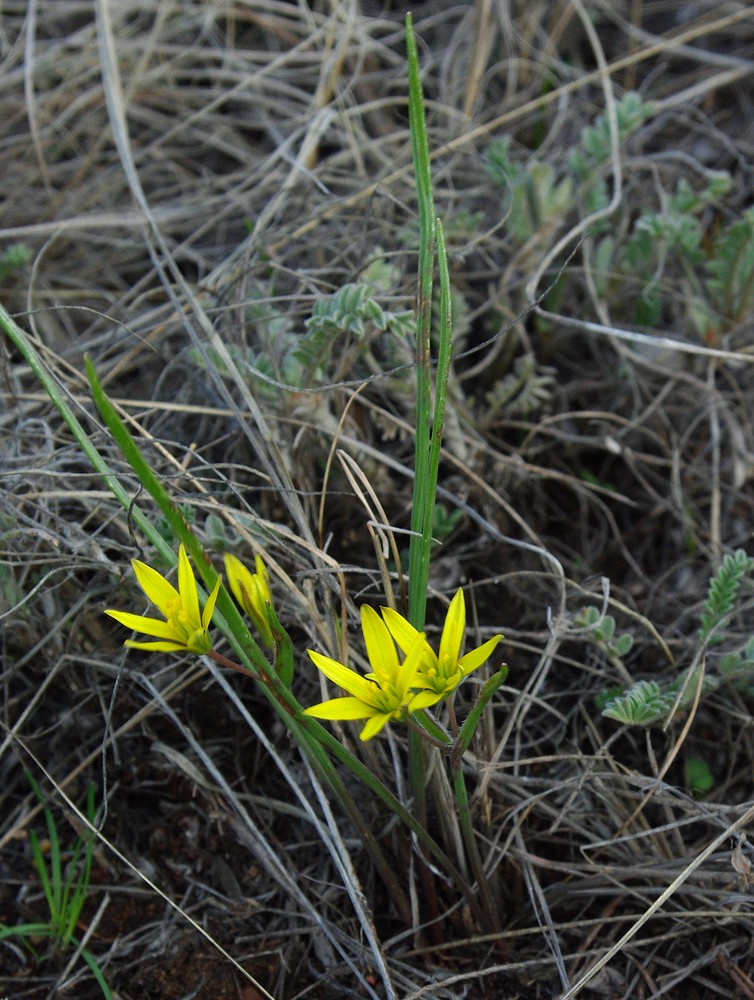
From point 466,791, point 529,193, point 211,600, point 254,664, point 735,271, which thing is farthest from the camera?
point 529,193

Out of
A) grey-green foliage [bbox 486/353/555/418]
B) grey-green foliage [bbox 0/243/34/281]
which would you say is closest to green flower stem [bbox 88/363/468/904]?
grey-green foliage [bbox 486/353/555/418]

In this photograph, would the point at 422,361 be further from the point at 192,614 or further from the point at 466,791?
the point at 466,791

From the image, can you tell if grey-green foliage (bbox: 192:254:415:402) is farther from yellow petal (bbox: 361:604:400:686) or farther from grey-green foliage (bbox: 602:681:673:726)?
grey-green foliage (bbox: 602:681:673:726)

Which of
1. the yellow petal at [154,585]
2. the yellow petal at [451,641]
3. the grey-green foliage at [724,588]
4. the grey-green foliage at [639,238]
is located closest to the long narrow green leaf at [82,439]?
the yellow petal at [154,585]

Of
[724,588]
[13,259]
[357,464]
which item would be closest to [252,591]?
[357,464]

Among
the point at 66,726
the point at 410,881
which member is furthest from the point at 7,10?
the point at 410,881

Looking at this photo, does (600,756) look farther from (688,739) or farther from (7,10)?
(7,10)

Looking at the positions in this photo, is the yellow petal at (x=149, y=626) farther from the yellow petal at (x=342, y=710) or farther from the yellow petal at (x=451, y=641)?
the yellow petal at (x=451, y=641)
